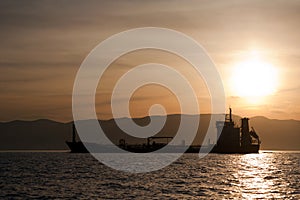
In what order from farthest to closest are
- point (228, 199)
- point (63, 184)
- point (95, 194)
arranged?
point (63, 184)
point (95, 194)
point (228, 199)

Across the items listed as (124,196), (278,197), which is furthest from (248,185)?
(124,196)

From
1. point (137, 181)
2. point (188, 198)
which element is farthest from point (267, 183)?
point (188, 198)

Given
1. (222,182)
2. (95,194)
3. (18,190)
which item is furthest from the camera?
(222,182)

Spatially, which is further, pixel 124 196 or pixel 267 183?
pixel 267 183

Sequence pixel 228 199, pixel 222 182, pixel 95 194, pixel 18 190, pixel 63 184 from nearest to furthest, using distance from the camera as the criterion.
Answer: pixel 228 199, pixel 95 194, pixel 18 190, pixel 63 184, pixel 222 182

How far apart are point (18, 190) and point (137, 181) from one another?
17.7 meters

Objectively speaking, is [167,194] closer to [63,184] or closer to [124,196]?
[124,196]

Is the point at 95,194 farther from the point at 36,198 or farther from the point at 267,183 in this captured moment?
the point at 267,183

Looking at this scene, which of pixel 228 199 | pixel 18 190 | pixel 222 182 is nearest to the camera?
pixel 228 199

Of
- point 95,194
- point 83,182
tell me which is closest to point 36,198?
point 95,194

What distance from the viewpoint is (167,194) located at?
5647 cm

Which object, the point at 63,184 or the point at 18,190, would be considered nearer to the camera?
the point at 18,190

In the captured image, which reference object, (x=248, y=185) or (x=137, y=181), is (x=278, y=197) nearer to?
(x=248, y=185)

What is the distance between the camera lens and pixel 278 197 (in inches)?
2109
